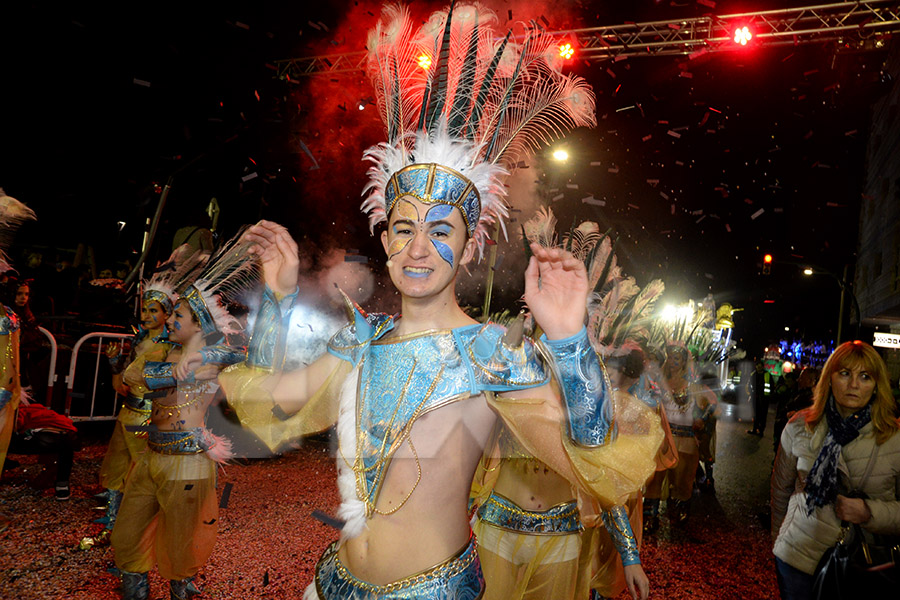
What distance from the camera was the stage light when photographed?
7.99 metres

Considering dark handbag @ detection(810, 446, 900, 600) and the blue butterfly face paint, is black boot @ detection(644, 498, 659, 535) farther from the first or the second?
the blue butterfly face paint

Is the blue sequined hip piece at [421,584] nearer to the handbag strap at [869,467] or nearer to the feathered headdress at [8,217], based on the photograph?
the handbag strap at [869,467]

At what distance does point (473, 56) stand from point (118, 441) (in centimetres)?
500

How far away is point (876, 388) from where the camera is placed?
136 inches

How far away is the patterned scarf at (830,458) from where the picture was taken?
329 centimetres

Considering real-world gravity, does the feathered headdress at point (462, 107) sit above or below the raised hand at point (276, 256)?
above

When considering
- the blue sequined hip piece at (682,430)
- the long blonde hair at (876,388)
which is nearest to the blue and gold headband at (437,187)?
the long blonde hair at (876,388)

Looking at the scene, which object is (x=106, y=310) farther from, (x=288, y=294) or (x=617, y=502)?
(x=617, y=502)

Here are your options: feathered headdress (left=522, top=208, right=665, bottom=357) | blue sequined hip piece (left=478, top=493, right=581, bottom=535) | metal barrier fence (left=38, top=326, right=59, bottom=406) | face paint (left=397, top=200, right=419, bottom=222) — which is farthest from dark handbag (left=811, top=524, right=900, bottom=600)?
metal barrier fence (left=38, top=326, right=59, bottom=406)

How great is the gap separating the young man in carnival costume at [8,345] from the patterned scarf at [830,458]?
224 inches

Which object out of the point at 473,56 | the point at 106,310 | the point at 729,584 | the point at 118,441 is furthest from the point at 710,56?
the point at 106,310

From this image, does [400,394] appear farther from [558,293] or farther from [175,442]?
[175,442]

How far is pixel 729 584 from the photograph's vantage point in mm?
5379

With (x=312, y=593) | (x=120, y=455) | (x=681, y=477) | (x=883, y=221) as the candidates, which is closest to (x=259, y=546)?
(x=120, y=455)
